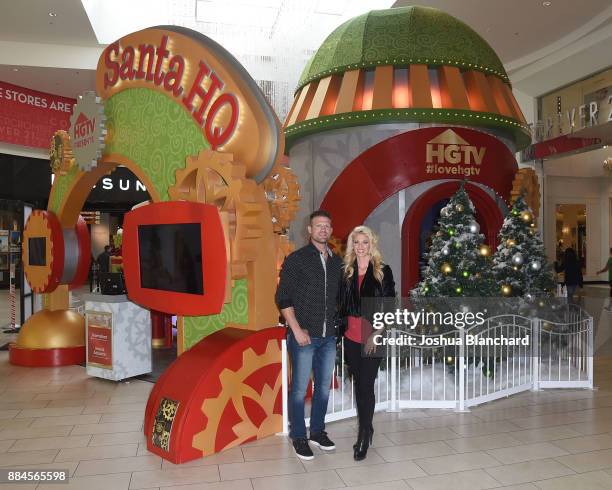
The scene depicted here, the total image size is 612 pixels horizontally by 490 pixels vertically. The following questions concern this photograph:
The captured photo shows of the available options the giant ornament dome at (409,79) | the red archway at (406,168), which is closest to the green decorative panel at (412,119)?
the giant ornament dome at (409,79)

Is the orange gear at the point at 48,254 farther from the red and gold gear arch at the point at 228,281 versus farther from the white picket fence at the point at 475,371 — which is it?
the white picket fence at the point at 475,371

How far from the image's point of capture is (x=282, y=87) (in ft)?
45.4

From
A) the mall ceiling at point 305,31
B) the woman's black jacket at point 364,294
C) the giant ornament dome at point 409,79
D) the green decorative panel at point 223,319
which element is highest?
the mall ceiling at point 305,31

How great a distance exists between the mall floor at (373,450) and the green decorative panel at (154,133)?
2272mm

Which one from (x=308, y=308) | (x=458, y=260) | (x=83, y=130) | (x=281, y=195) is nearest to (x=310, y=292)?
(x=308, y=308)

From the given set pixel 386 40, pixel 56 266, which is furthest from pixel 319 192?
pixel 56 266

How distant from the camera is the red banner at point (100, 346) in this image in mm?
6543

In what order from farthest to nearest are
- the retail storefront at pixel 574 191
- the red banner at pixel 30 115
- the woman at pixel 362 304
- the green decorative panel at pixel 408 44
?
the retail storefront at pixel 574 191
the red banner at pixel 30 115
the green decorative panel at pixel 408 44
the woman at pixel 362 304

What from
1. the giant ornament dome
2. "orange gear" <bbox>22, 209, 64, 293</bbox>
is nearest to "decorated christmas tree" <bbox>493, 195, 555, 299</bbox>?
the giant ornament dome

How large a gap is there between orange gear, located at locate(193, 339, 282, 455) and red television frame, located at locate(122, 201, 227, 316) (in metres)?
0.53

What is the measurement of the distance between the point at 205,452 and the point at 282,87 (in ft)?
36.2

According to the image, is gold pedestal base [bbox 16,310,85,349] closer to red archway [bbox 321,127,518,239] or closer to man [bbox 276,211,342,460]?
red archway [bbox 321,127,518,239]

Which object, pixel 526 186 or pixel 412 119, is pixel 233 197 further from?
pixel 526 186

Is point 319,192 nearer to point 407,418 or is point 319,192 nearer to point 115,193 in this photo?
point 407,418
